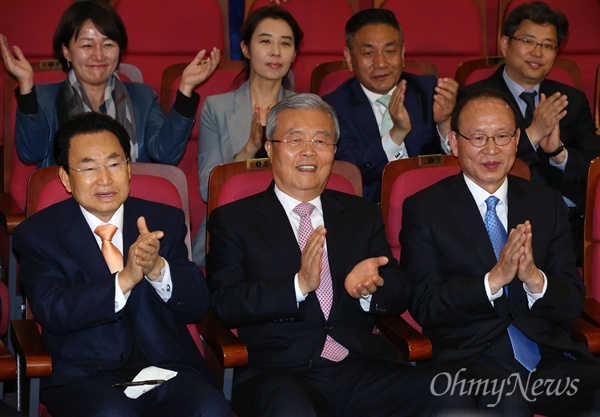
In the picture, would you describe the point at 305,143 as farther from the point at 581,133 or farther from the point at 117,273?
the point at 581,133

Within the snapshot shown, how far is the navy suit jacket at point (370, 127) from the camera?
334cm

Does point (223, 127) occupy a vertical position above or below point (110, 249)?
above

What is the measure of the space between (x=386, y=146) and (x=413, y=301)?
0.81m

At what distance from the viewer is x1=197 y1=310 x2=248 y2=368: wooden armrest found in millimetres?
2375

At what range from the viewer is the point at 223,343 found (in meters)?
2.42

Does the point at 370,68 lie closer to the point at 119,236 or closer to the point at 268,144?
the point at 268,144

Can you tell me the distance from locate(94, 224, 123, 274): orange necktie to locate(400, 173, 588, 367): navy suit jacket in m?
0.81

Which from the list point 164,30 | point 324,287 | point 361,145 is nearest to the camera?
point 324,287

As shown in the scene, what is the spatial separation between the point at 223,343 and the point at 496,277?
753 millimetres

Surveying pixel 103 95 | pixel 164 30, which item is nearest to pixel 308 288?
pixel 103 95

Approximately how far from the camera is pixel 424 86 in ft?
11.7

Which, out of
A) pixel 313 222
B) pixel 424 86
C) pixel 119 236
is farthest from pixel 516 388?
pixel 424 86

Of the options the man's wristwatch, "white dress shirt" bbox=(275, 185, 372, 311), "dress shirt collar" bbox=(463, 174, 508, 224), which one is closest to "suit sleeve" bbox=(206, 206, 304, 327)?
"white dress shirt" bbox=(275, 185, 372, 311)

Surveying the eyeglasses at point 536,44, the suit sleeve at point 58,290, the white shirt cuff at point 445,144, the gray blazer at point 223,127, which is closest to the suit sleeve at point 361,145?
the white shirt cuff at point 445,144
